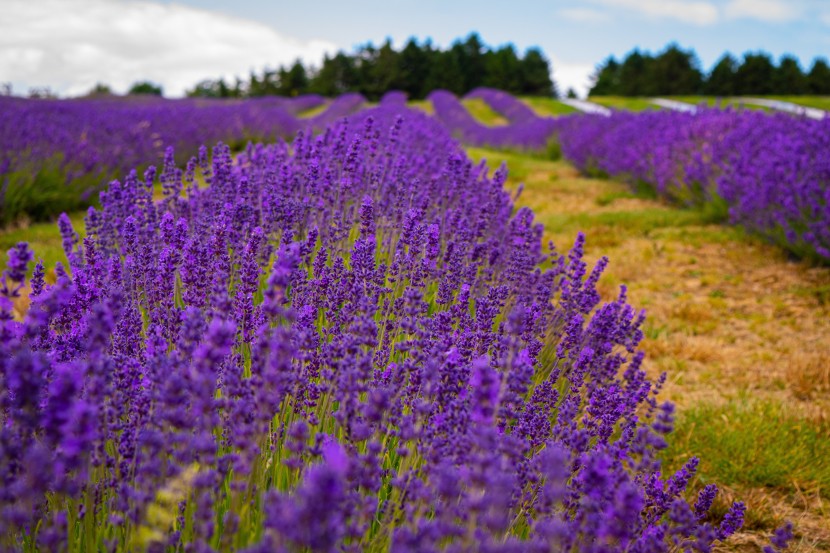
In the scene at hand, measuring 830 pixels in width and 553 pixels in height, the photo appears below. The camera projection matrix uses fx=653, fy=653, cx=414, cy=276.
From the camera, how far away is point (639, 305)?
561 centimetres

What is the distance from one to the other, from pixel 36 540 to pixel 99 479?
0.20 meters

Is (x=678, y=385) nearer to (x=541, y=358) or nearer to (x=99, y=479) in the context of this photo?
(x=541, y=358)

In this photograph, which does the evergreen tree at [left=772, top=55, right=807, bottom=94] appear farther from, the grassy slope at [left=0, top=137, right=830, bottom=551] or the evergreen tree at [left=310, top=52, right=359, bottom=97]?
the grassy slope at [left=0, top=137, right=830, bottom=551]

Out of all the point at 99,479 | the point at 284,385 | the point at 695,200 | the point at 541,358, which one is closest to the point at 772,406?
the point at 541,358

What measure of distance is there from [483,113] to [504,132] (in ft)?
35.2

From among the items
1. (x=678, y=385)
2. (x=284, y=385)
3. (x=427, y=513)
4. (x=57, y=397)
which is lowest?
(x=678, y=385)

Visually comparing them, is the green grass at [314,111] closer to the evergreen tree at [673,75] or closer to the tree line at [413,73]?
the tree line at [413,73]

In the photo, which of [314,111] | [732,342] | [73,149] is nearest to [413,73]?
[314,111]

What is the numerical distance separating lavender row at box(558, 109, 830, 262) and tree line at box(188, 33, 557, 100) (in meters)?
29.9

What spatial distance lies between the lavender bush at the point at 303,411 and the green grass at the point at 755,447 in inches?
19.1

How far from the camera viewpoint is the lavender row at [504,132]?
1633 centimetres

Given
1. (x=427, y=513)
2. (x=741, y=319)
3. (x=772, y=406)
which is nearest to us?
(x=427, y=513)

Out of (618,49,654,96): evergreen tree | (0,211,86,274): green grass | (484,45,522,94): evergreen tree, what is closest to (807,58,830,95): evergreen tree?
(618,49,654,96): evergreen tree

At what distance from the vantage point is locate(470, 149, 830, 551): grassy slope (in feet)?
10.6
